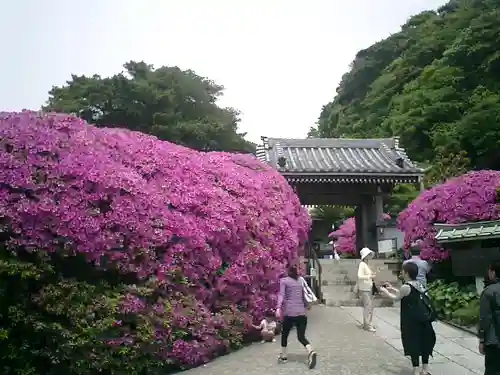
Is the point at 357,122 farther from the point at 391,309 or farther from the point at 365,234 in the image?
the point at 391,309

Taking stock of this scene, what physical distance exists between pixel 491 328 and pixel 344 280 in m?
11.5

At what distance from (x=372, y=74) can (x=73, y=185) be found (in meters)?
46.3

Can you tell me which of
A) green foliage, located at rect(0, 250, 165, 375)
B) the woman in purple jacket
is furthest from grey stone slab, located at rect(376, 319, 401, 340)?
green foliage, located at rect(0, 250, 165, 375)

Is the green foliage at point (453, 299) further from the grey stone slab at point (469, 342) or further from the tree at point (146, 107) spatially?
the tree at point (146, 107)

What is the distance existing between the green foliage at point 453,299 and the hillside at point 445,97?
13.2 m

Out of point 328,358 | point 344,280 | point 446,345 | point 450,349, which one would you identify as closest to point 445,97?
point 344,280

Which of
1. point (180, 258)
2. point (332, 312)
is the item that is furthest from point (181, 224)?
point (332, 312)

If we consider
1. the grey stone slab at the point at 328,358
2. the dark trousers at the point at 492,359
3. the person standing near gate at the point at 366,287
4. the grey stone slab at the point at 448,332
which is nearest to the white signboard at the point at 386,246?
the grey stone slab at the point at 448,332

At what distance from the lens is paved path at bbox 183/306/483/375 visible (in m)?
7.12

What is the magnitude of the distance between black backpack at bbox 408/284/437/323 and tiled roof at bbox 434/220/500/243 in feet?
13.1

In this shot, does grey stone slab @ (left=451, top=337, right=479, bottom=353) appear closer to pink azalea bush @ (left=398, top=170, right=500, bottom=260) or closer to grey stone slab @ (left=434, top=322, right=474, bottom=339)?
grey stone slab @ (left=434, top=322, right=474, bottom=339)

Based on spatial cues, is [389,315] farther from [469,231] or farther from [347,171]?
[347,171]

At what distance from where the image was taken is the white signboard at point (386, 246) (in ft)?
59.0

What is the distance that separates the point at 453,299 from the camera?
11.1 m
